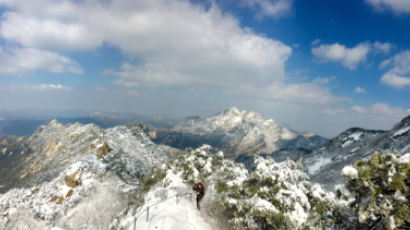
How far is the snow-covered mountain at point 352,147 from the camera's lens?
43.6 m

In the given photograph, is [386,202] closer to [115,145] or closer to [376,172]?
[376,172]

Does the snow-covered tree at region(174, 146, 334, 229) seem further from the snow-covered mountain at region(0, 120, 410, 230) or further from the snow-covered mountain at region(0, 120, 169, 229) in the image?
the snow-covered mountain at region(0, 120, 169, 229)

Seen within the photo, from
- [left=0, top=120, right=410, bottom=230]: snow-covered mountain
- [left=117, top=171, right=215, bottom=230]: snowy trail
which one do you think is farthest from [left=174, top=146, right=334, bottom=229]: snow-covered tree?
[left=117, top=171, right=215, bottom=230]: snowy trail

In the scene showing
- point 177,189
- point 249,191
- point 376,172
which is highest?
point 376,172

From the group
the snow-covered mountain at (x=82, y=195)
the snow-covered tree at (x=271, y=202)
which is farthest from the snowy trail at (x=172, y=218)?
the snow-covered mountain at (x=82, y=195)

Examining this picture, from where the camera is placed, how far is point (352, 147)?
2384 inches

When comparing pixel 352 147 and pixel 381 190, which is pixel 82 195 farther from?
pixel 352 147

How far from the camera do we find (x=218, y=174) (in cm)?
2227

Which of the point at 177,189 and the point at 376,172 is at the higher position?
the point at 376,172

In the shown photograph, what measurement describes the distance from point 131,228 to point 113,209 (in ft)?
45.9

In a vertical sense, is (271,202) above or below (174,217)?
above

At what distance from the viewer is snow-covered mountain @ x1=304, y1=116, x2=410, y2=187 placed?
43.6m

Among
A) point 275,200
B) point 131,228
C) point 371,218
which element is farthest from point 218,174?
point 371,218

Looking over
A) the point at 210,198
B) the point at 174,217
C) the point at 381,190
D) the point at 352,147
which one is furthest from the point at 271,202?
the point at 352,147
